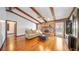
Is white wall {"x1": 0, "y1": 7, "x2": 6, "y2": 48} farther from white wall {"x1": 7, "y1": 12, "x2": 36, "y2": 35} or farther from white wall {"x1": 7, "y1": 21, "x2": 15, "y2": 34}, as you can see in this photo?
white wall {"x1": 7, "y1": 12, "x2": 36, "y2": 35}

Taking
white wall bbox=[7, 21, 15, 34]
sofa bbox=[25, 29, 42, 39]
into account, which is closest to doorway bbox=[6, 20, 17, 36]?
white wall bbox=[7, 21, 15, 34]

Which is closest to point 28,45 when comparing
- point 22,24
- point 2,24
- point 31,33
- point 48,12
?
point 31,33

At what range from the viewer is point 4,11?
7.11ft

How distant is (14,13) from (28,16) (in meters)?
0.30

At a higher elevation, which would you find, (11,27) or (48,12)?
(48,12)

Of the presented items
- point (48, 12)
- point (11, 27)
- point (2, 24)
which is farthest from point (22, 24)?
point (48, 12)

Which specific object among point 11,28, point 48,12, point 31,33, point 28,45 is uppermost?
point 48,12

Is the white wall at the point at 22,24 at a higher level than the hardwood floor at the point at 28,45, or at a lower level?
higher

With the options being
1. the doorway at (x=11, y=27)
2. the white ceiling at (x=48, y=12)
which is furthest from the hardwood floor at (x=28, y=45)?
the white ceiling at (x=48, y=12)

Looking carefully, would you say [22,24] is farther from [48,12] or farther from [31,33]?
[48,12]

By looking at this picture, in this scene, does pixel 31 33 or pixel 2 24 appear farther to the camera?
pixel 31 33

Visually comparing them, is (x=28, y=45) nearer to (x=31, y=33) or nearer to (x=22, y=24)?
(x=31, y=33)

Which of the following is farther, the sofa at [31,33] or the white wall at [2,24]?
the sofa at [31,33]

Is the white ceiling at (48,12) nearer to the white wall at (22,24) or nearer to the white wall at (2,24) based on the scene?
the white wall at (22,24)
